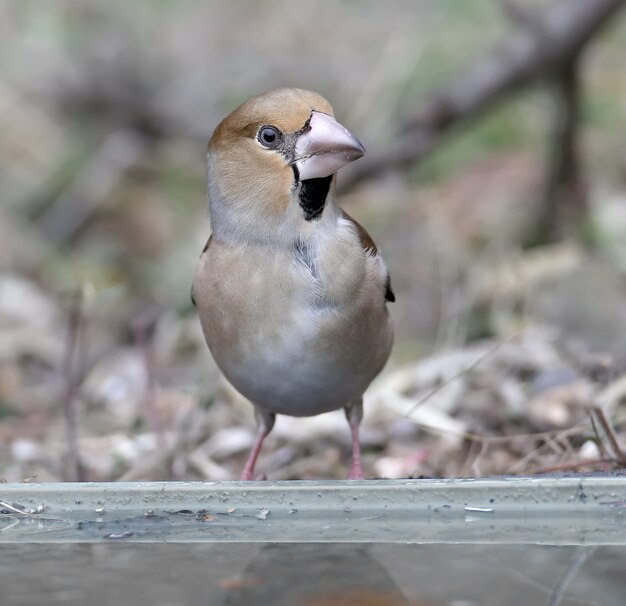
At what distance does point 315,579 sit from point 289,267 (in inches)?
47.7

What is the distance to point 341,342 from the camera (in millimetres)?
3410

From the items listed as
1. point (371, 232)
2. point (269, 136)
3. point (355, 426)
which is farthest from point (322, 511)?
point (371, 232)

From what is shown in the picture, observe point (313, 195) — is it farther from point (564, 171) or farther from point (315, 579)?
point (564, 171)

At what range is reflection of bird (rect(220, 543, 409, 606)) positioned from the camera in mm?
2230

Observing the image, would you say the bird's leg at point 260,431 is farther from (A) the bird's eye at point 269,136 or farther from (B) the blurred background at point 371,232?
(A) the bird's eye at point 269,136

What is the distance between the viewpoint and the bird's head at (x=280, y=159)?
10.9 feet

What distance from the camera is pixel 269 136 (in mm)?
3426

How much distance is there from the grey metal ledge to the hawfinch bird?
64 centimetres

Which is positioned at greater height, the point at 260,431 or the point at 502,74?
the point at 502,74

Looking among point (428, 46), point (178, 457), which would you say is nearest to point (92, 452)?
point (178, 457)

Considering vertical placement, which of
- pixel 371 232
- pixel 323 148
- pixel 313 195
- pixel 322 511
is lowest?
pixel 371 232

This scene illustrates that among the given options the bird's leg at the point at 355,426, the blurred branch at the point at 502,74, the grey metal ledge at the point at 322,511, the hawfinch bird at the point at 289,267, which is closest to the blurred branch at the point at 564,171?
the blurred branch at the point at 502,74

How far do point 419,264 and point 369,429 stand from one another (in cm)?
224

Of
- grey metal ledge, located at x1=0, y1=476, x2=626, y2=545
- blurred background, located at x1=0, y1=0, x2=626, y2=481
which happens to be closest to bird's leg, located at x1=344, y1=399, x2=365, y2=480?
blurred background, located at x1=0, y1=0, x2=626, y2=481
